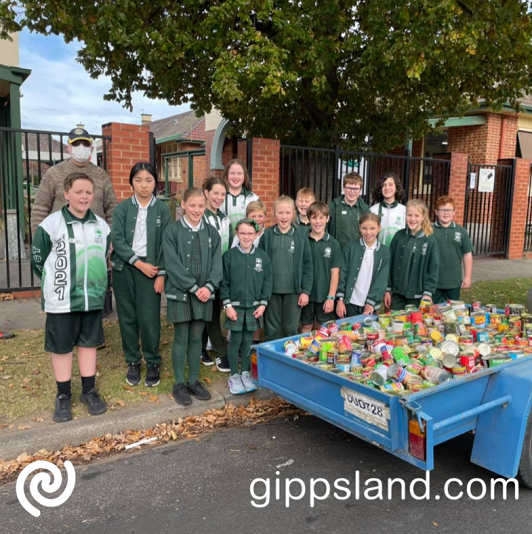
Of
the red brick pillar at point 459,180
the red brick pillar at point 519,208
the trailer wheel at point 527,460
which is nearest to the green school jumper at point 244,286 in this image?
the trailer wheel at point 527,460

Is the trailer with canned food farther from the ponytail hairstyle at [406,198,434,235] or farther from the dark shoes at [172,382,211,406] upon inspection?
the ponytail hairstyle at [406,198,434,235]

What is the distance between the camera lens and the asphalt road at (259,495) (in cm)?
298

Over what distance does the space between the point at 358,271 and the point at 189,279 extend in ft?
5.98

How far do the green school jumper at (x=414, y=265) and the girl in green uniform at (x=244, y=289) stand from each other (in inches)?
64.0

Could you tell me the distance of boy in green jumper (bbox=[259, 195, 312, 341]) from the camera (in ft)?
16.3

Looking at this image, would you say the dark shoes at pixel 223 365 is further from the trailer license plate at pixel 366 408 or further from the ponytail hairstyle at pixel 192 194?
the trailer license plate at pixel 366 408

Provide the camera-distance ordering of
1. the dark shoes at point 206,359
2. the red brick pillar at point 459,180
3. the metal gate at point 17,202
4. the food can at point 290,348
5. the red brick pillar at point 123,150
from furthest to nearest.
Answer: the red brick pillar at point 459,180
the metal gate at point 17,202
the red brick pillar at point 123,150
the dark shoes at point 206,359
the food can at point 290,348

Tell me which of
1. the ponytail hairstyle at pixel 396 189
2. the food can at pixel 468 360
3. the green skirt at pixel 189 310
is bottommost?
the food can at pixel 468 360

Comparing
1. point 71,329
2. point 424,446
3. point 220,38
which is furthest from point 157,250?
point 220,38

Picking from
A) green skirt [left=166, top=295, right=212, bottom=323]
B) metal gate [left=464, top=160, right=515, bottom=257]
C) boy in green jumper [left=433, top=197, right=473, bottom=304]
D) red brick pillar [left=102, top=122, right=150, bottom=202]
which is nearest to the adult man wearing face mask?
green skirt [left=166, top=295, right=212, bottom=323]

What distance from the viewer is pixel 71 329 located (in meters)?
4.07

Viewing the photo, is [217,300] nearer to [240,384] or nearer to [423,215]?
[240,384]

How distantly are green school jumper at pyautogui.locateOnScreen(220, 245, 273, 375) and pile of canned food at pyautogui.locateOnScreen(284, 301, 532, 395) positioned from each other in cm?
74

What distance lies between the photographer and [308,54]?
8.19m
